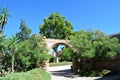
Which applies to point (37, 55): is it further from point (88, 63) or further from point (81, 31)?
point (88, 63)

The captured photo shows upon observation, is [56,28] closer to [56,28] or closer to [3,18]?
[56,28]

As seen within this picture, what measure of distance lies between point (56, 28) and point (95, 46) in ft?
77.1

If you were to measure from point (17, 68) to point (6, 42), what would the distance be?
150 inches

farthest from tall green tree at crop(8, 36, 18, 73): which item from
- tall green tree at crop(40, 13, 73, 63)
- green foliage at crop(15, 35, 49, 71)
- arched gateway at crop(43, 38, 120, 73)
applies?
tall green tree at crop(40, 13, 73, 63)

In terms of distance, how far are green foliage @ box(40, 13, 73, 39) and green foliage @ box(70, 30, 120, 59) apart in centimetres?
2171

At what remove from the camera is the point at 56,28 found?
156 feet

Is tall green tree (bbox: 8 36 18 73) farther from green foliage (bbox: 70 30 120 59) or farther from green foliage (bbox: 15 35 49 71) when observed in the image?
green foliage (bbox: 70 30 120 59)

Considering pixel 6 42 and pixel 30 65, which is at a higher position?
pixel 6 42

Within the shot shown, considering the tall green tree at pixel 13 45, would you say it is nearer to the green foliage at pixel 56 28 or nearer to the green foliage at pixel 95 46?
the green foliage at pixel 95 46

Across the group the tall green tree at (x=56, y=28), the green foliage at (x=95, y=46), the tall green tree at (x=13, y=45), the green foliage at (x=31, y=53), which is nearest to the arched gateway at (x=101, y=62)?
the green foliage at (x=31, y=53)

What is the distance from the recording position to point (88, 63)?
3002 cm

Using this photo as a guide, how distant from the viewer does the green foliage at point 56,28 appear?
47.3 meters

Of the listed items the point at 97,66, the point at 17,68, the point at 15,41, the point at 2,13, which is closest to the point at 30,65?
the point at 17,68

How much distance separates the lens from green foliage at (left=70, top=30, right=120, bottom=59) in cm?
2425
